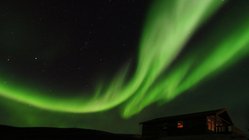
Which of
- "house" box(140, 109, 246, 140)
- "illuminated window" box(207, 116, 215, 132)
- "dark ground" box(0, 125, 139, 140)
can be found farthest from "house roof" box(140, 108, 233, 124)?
"dark ground" box(0, 125, 139, 140)

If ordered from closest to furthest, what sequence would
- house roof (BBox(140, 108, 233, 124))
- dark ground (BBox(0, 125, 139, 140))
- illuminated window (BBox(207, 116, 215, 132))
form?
dark ground (BBox(0, 125, 139, 140)), illuminated window (BBox(207, 116, 215, 132)), house roof (BBox(140, 108, 233, 124))

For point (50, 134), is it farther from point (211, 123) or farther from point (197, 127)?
point (211, 123)

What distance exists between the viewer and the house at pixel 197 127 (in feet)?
129

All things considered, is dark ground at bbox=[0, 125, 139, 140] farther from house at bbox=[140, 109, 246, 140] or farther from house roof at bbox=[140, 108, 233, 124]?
house roof at bbox=[140, 108, 233, 124]

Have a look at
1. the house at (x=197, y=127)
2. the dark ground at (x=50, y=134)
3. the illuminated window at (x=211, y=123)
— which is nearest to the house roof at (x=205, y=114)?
the house at (x=197, y=127)

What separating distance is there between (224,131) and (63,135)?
112ft

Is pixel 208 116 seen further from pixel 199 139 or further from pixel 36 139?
pixel 36 139

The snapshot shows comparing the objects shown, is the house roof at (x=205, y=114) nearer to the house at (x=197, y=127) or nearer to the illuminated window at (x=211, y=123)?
the house at (x=197, y=127)

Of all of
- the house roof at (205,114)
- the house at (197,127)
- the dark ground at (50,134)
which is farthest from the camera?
the house roof at (205,114)

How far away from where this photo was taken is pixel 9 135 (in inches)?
547

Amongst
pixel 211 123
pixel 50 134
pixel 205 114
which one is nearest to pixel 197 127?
pixel 205 114

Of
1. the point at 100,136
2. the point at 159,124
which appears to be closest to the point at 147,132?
the point at 159,124

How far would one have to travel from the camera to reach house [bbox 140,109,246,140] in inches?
1544

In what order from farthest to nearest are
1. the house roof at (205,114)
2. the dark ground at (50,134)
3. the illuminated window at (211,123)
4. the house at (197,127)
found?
1. the house roof at (205,114)
2. the illuminated window at (211,123)
3. the house at (197,127)
4. the dark ground at (50,134)
